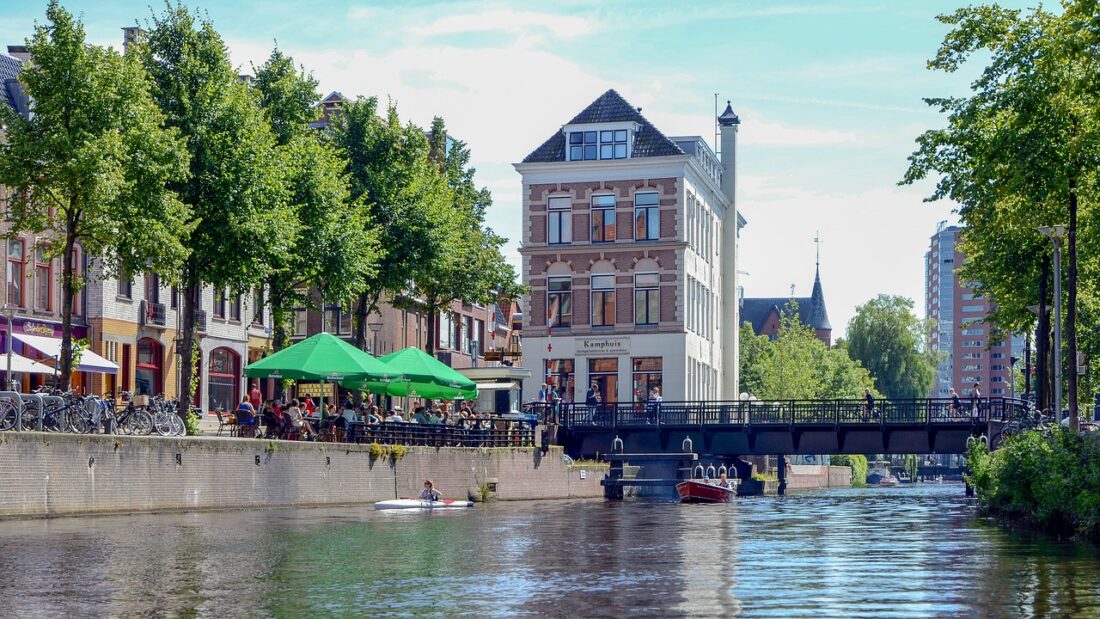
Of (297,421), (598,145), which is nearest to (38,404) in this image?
(297,421)

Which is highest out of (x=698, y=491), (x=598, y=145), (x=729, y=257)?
(x=598, y=145)

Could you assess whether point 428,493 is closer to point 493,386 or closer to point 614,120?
point 493,386

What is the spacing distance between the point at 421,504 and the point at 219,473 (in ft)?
24.6

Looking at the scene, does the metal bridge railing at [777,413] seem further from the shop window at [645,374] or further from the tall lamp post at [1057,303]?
the tall lamp post at [1057,303]

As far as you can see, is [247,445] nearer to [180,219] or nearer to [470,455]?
[180,219]

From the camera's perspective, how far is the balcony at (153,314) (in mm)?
61438

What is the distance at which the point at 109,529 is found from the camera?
33281 mm

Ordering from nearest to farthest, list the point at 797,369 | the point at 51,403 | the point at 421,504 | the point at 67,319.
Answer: the point at 51,403, the point at 67,319, the point at 421,504, the point at 797,369

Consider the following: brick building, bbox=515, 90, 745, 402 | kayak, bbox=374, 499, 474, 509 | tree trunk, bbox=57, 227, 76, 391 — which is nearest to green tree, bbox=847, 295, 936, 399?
brick building, bbox=515, 90, 745, 402

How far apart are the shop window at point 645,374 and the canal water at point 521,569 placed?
3815cm

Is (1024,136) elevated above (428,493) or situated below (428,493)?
above

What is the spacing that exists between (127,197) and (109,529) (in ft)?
38.9

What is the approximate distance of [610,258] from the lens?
80.5 metres

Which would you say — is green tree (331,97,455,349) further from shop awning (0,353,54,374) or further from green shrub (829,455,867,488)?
green shrub (829,455,867,488)
